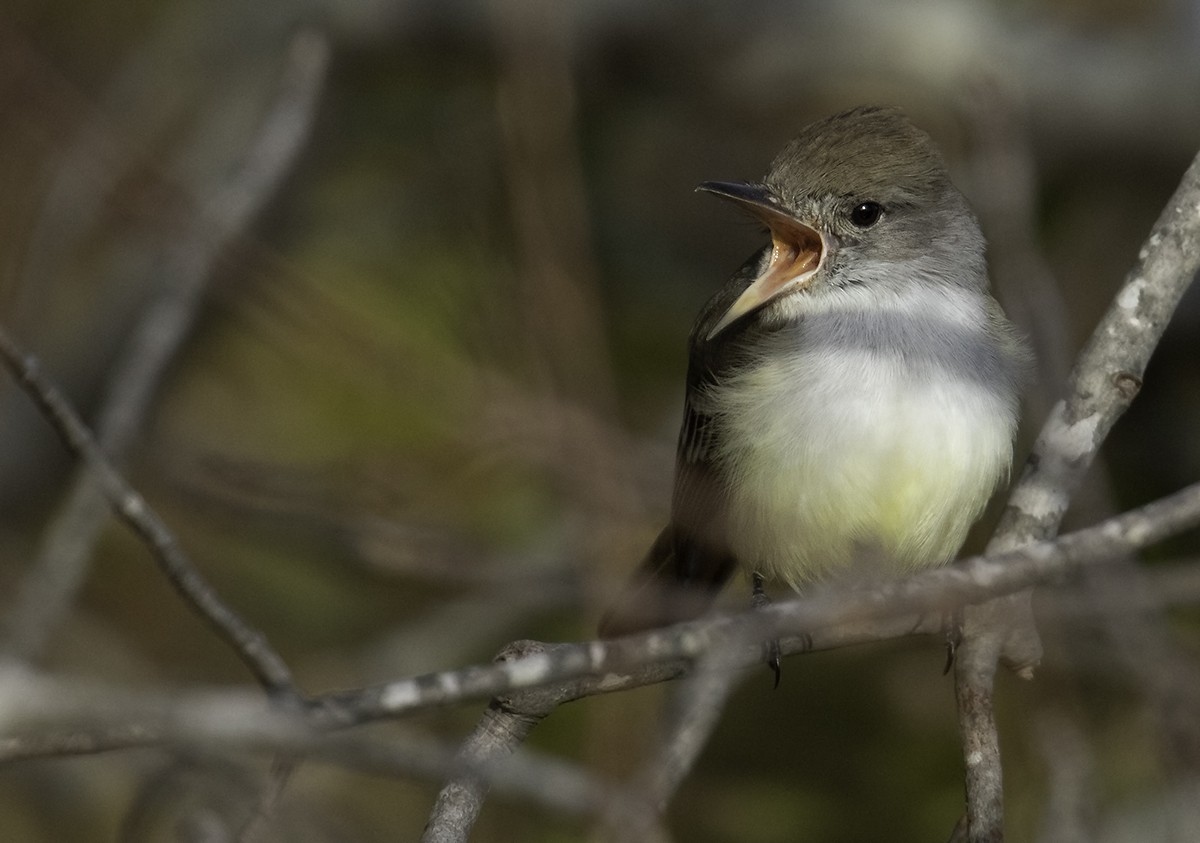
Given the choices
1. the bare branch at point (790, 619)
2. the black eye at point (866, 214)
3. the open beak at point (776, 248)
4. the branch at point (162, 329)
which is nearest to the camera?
the bare branch at point (790, 619)

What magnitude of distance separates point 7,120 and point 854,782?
11.9 ft

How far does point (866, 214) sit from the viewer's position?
4.13 metres

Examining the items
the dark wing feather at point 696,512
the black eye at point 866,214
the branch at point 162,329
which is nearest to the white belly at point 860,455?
the dark wing feather at point 696,512

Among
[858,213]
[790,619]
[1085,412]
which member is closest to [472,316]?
[858,213]

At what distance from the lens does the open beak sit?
155 inches

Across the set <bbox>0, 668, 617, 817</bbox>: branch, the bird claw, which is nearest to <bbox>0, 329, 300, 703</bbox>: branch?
<bbox>0, 668, 617, 817</bbox>: branch

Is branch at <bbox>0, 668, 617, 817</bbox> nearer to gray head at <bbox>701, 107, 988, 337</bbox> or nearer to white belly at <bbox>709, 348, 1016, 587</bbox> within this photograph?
white belly at <bbox>709, 348, 1016, 587</bbox>

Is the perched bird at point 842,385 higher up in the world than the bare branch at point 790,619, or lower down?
lower down

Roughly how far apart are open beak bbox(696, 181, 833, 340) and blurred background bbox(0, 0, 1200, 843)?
429 mm

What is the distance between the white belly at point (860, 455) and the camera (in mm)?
3557

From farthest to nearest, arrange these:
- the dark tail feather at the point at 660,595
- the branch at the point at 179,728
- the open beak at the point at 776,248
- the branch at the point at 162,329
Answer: the open beak at the point at 776,248, the dark tail feather at the point at 660,595, the branch at the point at 162,329, the branch at the point at 179,728

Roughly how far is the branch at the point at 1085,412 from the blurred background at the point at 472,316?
175 mm

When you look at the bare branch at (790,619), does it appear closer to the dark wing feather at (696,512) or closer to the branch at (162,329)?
the branch at (162,329)

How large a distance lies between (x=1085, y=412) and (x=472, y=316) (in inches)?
70.8
